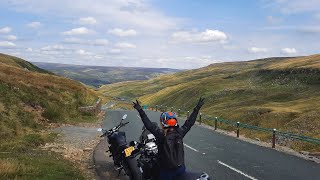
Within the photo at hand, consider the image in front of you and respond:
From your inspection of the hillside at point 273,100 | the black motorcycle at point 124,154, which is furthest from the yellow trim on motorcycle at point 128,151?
the hillside at point 273,100

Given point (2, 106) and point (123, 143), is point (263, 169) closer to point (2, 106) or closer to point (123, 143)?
point (123, 143)

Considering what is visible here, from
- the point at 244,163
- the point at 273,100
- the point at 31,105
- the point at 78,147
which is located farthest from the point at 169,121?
the point at 273,100

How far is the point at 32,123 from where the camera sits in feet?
74.9

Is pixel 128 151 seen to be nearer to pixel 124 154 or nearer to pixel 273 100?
pixel 124 154

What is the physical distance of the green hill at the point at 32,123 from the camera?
11.0m

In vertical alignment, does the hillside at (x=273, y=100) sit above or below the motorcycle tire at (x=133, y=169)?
below

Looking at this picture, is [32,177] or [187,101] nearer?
[32,177]

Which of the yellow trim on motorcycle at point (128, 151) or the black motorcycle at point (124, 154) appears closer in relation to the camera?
the black motorcycle at point (124, 154)

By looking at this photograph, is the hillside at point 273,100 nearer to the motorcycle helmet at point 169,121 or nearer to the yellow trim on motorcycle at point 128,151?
the yellow trim on motorcycle at point 128,151

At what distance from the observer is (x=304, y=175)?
551 inches

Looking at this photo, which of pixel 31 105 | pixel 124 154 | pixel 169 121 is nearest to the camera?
pixel 169 121

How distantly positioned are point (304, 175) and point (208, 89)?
8377 centimetres

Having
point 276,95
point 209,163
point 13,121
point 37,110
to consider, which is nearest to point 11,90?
point 37,110

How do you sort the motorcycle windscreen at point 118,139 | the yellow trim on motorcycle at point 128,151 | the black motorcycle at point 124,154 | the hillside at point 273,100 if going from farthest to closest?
the hillside at point 273,100 < the motorcycle windscreen at point 118,139 < the yellow trim on motorcycle at point 128,151 < the black motorcycle at point 124,154
